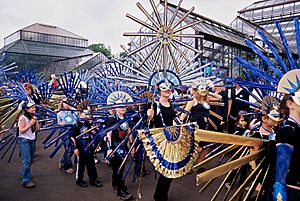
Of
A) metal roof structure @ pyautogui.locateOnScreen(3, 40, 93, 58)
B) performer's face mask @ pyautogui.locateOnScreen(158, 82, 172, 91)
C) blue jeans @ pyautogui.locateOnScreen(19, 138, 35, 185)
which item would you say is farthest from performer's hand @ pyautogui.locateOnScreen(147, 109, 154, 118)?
metal roof structure @ pyautogui.locateOnScreen(3, 40, 93, 58)

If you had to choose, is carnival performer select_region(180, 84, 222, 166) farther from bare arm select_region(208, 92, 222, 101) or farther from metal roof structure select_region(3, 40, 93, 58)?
metal roof structure select_region(3, 40, 93, 58)

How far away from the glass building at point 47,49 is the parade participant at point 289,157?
21.2m

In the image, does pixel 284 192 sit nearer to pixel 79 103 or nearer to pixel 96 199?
pixel 96 199

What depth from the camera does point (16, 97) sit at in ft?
17.0

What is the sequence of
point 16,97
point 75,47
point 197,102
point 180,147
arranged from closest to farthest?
point 180,147 < point 197,102 < point 16,97 < point 75,47

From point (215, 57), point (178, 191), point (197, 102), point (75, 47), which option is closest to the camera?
point (178, 191)

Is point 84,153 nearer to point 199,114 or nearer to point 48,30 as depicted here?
point 199,114

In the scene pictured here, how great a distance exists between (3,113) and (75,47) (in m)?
24.9

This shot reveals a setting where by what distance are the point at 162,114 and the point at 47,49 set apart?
24339 millimetres

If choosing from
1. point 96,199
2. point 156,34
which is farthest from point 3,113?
point 156,34

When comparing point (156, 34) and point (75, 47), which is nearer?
point (156, 34)

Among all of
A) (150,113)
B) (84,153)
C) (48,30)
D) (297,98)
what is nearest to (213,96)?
(150,113)

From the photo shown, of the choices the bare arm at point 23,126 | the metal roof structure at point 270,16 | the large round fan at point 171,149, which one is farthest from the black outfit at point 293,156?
the metal roof structure at point 270,16

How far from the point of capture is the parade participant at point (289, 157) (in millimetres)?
1902
